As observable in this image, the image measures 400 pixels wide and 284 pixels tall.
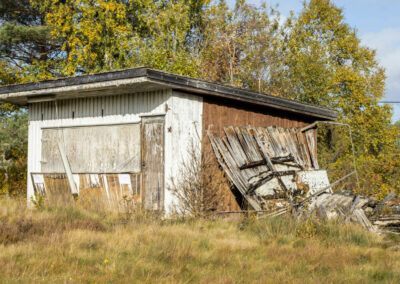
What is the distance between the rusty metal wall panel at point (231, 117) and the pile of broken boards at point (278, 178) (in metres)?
0.18

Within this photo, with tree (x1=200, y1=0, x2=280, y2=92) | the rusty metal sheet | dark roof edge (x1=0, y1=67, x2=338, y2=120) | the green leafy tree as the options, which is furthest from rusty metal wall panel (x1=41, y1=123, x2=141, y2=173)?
tree (x1=200, y1=0, x2=280, y2=92)

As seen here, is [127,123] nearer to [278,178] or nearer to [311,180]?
[278,178]

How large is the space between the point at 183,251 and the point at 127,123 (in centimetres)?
495

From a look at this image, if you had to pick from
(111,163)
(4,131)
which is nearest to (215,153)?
(111,163)

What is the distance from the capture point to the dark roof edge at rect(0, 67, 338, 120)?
373 inches

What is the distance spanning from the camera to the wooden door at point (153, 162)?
10.4m

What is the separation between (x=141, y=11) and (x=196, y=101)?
1752 cm

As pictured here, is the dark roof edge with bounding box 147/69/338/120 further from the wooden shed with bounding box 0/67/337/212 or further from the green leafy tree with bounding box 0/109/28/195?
the green leafy tree with bounding box 0/109/28/195

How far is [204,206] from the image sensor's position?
10477mm

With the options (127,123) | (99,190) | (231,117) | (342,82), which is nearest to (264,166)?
(231,117)

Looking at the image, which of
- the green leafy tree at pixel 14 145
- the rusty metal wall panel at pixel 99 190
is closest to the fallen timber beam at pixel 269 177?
the rusty metal wall panel at pixel 99 190

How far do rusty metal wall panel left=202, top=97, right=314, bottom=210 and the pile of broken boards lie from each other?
0.18 meters

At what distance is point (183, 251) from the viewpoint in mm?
6879

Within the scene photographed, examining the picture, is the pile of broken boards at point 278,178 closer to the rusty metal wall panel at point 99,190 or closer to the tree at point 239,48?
the rusty metal wall panel at point 99,190
